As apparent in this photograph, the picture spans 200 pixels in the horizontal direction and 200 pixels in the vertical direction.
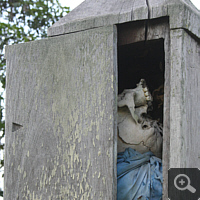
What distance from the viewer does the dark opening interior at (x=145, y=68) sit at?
2947 mm

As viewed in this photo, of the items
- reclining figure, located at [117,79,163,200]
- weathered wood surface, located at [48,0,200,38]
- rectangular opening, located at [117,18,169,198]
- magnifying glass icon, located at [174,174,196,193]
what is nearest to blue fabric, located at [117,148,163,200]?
reclining figure, located at [117,79,163,200]

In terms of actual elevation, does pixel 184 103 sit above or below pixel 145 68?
below

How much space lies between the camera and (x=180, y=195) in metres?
2.11

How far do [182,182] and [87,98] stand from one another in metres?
0.74

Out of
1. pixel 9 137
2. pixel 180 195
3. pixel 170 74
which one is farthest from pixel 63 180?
pixel 170 74

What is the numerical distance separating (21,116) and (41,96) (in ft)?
0.68

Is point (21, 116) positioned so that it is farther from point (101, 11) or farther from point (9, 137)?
point (101, 11)

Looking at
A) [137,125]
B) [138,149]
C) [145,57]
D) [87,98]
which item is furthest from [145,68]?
[87,98]

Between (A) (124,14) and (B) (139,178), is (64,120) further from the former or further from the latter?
→ (A) (124,14)

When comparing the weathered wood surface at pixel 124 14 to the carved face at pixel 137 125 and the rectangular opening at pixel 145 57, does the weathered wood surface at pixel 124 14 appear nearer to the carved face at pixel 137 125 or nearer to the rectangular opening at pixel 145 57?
the rectangular opening at pixel 145 57

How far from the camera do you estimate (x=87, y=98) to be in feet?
7.73

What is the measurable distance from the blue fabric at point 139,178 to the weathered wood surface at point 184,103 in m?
0.28

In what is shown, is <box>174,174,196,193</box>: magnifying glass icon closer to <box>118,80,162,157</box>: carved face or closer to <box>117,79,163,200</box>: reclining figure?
→ <box>117,79,163,200</box>: reclining figure

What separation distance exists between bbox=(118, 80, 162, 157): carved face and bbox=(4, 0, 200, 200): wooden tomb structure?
0.83ft
